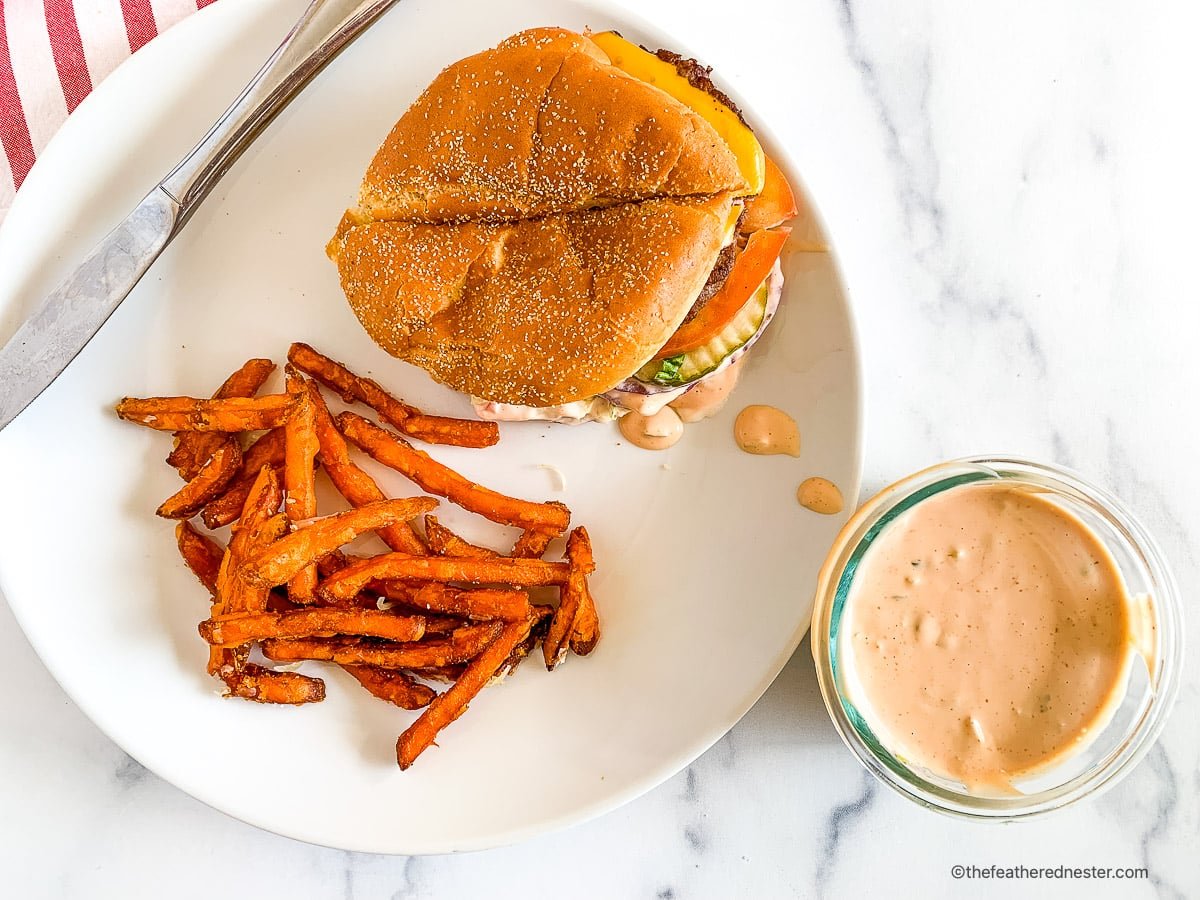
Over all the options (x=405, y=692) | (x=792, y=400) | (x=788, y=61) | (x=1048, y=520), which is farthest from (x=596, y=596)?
(x=788, y=61)

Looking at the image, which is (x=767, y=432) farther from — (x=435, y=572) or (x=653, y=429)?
(x=435, y=572)

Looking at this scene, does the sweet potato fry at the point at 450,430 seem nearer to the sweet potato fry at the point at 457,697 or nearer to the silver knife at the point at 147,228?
the sweet potato fry at the point at 457,697

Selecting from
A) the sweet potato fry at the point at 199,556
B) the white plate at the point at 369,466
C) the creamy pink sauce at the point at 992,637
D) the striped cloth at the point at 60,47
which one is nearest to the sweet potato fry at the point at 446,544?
the white plate at the point at 369,466

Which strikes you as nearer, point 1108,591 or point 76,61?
point 1108,591

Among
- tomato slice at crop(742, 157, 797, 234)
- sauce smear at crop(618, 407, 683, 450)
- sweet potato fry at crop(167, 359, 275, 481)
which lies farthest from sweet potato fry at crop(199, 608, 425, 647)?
tomato slice at crop(742, 157, 797, 234)

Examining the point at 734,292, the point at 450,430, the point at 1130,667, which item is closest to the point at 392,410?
the point at 450,430

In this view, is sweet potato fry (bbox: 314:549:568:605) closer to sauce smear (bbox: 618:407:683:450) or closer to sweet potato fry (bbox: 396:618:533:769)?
sweet potato fry (bbox: 396:618:533:769)

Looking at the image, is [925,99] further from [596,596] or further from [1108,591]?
[596,596]
